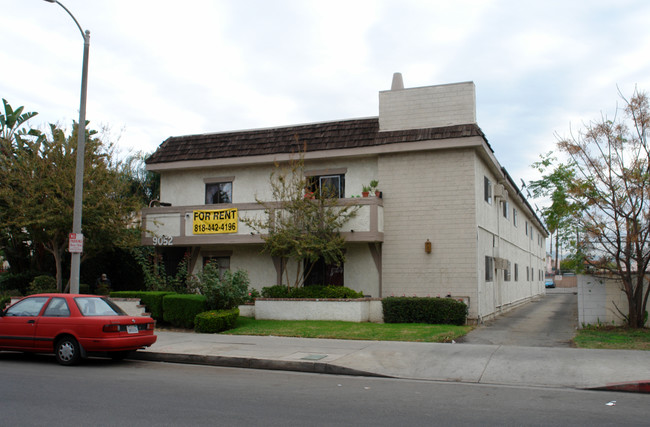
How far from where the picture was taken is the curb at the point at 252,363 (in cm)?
1057

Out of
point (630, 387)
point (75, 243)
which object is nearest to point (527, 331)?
point (630, 387)

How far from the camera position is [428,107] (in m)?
19.1

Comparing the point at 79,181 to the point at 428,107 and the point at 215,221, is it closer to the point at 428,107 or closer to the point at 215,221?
the point at 215,221

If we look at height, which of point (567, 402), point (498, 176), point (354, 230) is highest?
point (498, 176)

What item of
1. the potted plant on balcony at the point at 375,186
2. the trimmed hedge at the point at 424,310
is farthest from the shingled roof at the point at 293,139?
the trimmed hedge at the point at 424,310

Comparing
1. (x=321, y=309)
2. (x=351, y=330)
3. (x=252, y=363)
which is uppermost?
(x=321, y=309)

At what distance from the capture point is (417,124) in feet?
63.0

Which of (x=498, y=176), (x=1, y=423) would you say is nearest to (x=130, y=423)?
(x=1, y=423)

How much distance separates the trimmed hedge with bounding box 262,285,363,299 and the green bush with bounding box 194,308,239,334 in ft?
7.32

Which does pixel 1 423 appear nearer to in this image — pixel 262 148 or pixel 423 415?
pixel 423 415

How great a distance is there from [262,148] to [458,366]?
40.5ft

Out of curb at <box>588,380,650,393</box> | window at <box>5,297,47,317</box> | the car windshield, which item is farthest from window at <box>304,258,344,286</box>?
curb at <box>588,380,650,393</box>

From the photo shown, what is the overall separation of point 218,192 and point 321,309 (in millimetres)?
6973

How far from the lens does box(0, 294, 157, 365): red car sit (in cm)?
1073
